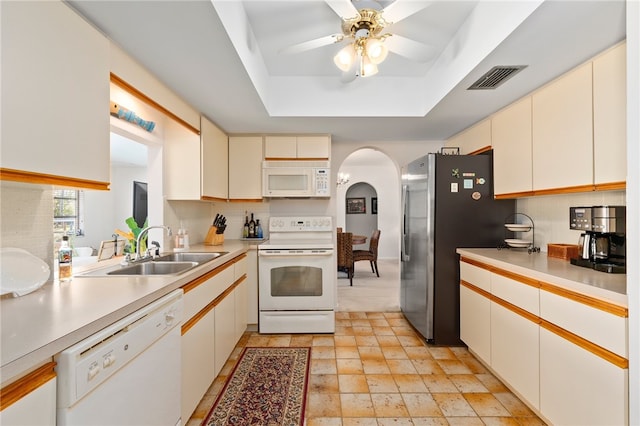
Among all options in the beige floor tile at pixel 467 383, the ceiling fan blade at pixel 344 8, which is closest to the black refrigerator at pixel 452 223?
the beige floor tile at pixel 467 383

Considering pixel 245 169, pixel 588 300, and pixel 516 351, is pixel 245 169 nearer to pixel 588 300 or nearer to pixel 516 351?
pixel 516 351

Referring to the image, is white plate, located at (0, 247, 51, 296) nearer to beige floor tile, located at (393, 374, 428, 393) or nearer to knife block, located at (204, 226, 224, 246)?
knife block, located at (204, 226, 224, 246)

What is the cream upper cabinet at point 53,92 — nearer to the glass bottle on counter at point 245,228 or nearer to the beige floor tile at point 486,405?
the glass bottle on counter at point 245,228

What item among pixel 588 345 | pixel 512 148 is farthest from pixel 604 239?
pixel 512 148

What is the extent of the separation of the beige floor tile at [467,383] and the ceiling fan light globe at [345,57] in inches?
90.0

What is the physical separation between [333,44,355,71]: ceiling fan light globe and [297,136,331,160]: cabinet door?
1.58 meters

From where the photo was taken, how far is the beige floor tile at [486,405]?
1.90 m

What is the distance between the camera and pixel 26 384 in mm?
773

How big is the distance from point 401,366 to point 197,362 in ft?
5.08

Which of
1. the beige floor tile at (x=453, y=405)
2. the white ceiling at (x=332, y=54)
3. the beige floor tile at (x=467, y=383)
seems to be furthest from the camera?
the beige floor tile at (x=467, y=383)

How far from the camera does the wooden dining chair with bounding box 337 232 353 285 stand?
537 centimetres

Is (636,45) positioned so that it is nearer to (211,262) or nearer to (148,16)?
(148,16)

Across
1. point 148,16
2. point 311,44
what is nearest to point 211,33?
point 148,16

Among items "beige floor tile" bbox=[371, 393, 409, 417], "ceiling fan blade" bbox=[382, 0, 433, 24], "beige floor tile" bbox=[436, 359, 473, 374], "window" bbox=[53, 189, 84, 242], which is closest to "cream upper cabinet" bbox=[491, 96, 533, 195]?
"ceiling fan blade" bbox=[382, 0, 433, 24]
